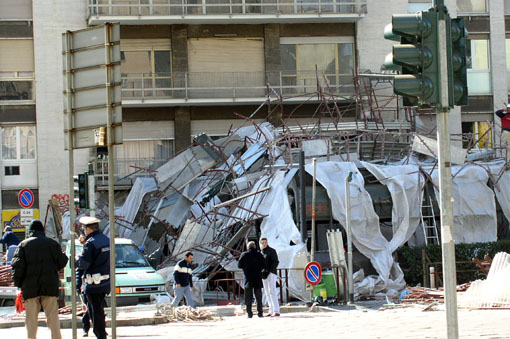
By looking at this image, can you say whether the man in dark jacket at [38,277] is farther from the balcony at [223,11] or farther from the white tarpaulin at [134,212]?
the balcony at [223,11]

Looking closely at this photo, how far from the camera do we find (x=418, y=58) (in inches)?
355

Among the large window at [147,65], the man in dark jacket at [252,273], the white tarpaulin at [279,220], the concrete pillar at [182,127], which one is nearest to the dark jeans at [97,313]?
the man in dark jacket at [252,273]

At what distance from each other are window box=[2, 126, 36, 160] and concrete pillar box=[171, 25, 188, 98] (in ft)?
19.9

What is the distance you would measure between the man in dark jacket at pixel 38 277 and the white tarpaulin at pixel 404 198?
16514 millimetres

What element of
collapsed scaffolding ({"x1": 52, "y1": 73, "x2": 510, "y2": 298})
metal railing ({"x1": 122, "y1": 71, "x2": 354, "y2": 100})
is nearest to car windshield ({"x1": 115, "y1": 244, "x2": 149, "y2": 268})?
collapsed scaffolding ({"x1": 52, "y1": 73, "x2": 510, "y2": 298})

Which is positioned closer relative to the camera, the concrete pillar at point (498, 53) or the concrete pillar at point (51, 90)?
the concrete pillar at point (51, 90)

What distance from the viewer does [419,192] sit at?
29.1 meters

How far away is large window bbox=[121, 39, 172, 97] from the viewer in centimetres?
3985

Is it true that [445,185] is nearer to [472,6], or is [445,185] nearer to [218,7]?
[218,7]

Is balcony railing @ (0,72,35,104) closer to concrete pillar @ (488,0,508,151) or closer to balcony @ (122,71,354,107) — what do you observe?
balcony @ (122,71,354,107)

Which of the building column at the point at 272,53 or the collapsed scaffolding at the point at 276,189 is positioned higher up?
the building column at the point at 272,53

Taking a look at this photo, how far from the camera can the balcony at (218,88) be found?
3944 centimetres

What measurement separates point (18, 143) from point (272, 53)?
426 inches

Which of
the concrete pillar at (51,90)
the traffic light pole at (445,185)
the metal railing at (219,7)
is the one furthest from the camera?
the metal railing at (219,7)
